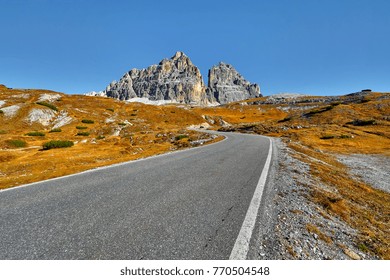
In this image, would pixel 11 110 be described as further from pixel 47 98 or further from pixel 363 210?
pixel 363 210

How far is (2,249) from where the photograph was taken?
346 cm

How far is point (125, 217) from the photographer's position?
4613 mm

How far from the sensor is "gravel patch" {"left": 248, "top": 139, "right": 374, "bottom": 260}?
3.50 metres

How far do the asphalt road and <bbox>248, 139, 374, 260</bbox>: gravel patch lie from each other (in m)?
0.54

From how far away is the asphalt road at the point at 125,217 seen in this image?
11.2 ft

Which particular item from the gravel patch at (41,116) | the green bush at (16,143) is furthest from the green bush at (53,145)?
the gravel patch at (41,116)

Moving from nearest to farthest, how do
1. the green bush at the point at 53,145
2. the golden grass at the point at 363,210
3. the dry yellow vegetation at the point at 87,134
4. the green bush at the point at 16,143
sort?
1. the golden grass at the point at 363,210
2. the dry yellow vegetation at the point at 87,134
3. the green bush at the point at 53,145
4. the green bush at the point at 16,143

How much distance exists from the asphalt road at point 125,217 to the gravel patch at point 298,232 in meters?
0.54

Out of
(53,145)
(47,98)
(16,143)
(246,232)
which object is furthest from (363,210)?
(47,98)

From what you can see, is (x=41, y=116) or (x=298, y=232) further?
(x=41, y=116)

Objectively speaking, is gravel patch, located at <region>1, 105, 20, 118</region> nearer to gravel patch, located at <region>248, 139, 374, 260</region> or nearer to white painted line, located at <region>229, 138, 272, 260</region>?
white painted line, located at <region>229, 138, 272, 260</region>

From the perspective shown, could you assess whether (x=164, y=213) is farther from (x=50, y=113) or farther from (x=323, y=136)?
(x=50, y=113)

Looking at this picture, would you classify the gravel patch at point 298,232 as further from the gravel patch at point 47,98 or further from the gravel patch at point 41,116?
the gravel patch at point 47,98

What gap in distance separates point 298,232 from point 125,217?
3.85 meters
